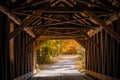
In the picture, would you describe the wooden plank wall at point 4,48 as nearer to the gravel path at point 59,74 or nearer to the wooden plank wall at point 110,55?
the wooden plank wall at point 110,55

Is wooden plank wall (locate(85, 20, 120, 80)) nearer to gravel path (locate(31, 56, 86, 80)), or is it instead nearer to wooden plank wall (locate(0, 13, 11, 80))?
gravel path (locate(31, 56, 86, 80))

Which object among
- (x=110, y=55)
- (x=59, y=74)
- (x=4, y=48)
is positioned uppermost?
(x=4, y=48)

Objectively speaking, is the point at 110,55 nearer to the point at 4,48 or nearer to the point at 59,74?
the point at 4,48

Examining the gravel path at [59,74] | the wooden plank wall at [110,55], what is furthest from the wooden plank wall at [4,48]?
the gravel path at [59,74]

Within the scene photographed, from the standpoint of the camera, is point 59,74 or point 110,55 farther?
point 59,74

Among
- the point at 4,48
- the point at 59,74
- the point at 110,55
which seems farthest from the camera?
the point at 59,74

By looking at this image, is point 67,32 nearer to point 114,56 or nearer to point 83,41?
point 83,41

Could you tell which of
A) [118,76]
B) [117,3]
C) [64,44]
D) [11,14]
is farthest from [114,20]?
[64,44]

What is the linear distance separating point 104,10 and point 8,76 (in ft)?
14.1

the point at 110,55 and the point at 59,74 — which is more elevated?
the point at 110,55

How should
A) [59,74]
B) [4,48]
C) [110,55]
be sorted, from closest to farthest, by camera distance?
[4,48] < [110,55] < [59,74]

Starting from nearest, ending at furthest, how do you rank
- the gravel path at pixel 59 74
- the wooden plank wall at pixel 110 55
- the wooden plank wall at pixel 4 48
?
the wooden plank wall at pixel 4 48, the wooden plank wall at pixel 110 55, the gravel path at pixel 59 74

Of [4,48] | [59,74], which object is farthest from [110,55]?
[59,74]

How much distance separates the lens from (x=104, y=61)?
14.1 m
